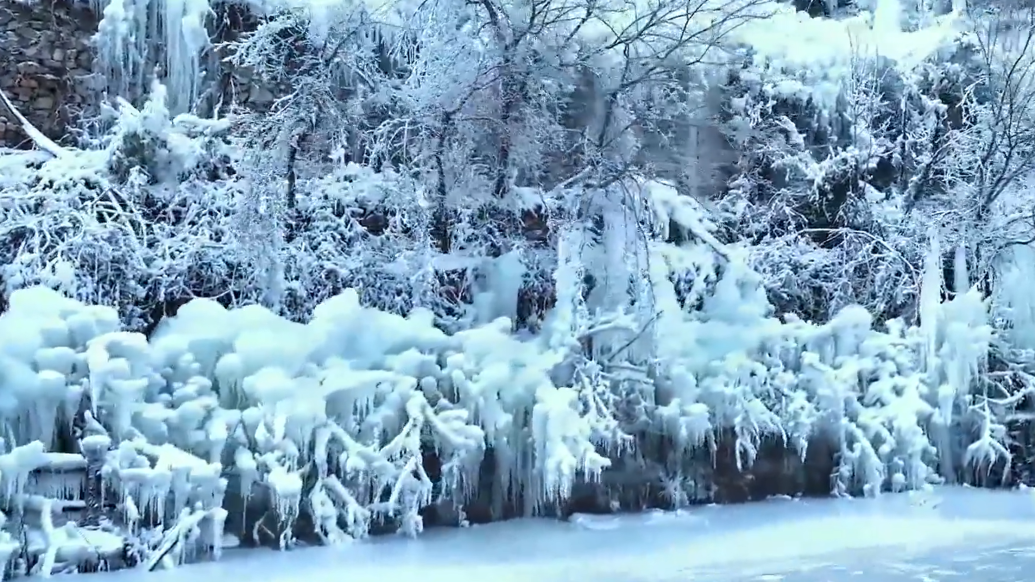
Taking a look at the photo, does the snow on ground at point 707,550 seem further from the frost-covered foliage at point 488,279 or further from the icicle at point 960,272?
the icicle at point 960,272

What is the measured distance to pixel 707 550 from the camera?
618 cm

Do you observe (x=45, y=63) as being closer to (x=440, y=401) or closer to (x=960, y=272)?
(x=440, y=401)

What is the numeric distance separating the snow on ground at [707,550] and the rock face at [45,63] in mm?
3887

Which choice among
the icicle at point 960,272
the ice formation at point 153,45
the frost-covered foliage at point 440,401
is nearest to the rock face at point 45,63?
the ice formation at point 153,45

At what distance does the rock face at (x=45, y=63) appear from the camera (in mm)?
7574

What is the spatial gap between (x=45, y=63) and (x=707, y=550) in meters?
6.05

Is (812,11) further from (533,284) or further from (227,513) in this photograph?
(227,513)

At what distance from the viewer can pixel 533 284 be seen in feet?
24.4

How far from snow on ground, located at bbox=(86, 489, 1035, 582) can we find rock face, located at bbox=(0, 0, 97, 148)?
3.89 metres

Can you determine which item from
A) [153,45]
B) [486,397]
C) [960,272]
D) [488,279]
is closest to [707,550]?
[486,397]

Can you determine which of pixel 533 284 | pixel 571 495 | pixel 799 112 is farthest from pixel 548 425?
pixel 799 112

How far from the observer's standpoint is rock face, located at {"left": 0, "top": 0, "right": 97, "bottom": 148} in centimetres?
757

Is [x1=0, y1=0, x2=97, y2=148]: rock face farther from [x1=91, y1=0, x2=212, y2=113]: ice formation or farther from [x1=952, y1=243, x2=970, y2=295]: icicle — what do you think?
[x1=952, y1=243, x2=970, y2=295]: icicle

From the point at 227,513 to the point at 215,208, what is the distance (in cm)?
224
